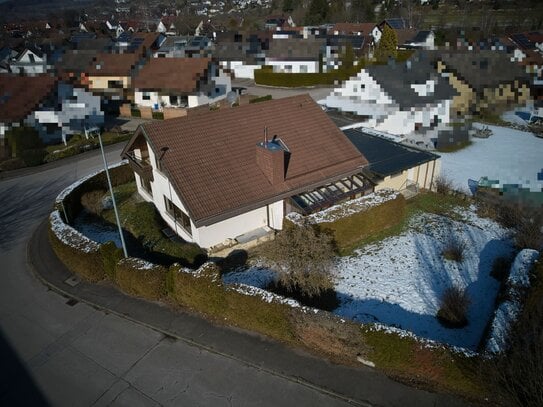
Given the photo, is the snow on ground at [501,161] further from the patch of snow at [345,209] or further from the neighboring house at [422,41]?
the neighboring house at [422,41]

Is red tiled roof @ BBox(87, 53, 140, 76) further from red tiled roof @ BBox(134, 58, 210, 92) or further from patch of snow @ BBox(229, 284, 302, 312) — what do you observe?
patch of snow @ BBox(229, 284, 302, 312)

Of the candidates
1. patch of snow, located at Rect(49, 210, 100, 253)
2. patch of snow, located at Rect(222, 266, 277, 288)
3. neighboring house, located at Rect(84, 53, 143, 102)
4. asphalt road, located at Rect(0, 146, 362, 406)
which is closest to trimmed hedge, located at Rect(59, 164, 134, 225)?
patch of snow, located at Rect(49, 210, 100, 253)

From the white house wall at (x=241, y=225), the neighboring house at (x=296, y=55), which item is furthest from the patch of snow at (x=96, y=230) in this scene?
the neighboring house at (x=296, y=55)

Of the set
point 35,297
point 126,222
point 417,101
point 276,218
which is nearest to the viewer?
point 35,297

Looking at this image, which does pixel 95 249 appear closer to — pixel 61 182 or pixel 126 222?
pixel 126 222

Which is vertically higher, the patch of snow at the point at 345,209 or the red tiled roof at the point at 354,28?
the red tiled roof at the point at 354,28

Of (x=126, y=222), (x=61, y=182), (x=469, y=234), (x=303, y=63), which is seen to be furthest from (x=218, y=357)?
(x=303, y=63)

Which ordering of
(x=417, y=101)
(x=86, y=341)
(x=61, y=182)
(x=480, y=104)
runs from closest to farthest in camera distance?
(x=86, y=341) → (x=61, y=182) → (x=417, y=101) → (x=480, y=104)
